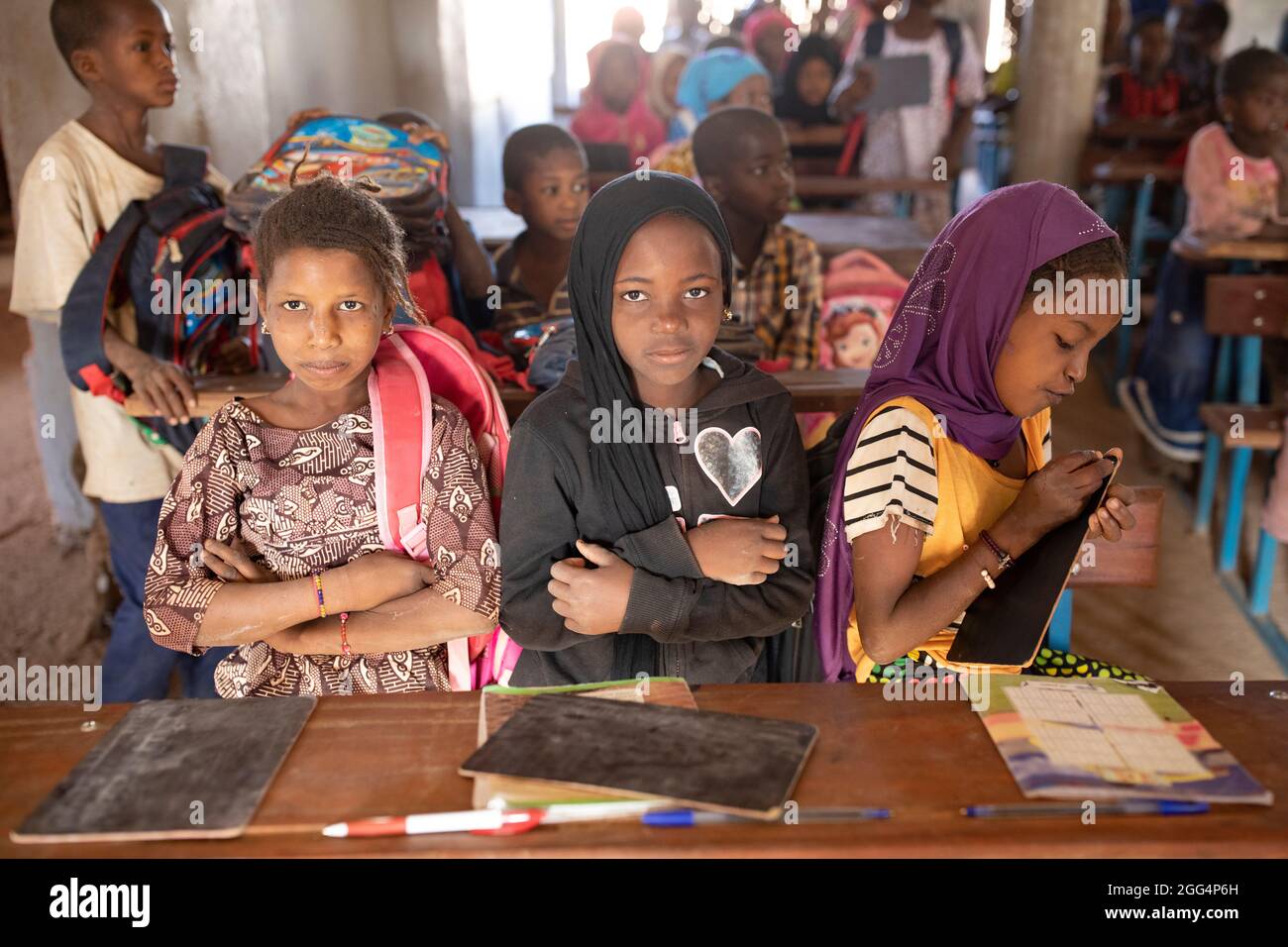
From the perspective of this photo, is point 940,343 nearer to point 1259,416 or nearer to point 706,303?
point 706,303

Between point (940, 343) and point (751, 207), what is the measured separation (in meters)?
1.70

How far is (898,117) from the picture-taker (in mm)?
5938

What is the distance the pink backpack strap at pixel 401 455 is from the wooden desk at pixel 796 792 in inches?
16.3

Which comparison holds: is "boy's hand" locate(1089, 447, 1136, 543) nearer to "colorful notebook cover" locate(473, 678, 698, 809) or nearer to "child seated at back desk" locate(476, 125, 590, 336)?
"colorful notebook cover" locate(473, 678, 698, 809)

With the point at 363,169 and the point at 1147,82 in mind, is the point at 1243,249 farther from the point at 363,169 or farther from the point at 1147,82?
the point at 1147,82

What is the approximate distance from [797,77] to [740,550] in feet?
19.0

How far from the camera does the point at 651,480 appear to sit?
5.13 feet

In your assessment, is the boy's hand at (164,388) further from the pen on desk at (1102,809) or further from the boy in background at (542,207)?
the pen on desk at (1102,809)

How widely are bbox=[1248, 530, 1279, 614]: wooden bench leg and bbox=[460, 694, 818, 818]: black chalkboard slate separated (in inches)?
109

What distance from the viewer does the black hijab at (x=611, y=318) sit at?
1493 mm

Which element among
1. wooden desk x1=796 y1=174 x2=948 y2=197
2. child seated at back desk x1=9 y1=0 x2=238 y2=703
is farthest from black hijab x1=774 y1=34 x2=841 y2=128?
child seated at back desk x1=9 y1=0 x2=238 y2=703

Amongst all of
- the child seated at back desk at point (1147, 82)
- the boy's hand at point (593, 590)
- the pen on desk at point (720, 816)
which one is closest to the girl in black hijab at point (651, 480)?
the boy's hand at point (593, 590)

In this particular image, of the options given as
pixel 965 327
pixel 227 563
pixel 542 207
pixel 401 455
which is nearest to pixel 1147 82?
pixel 542 207
